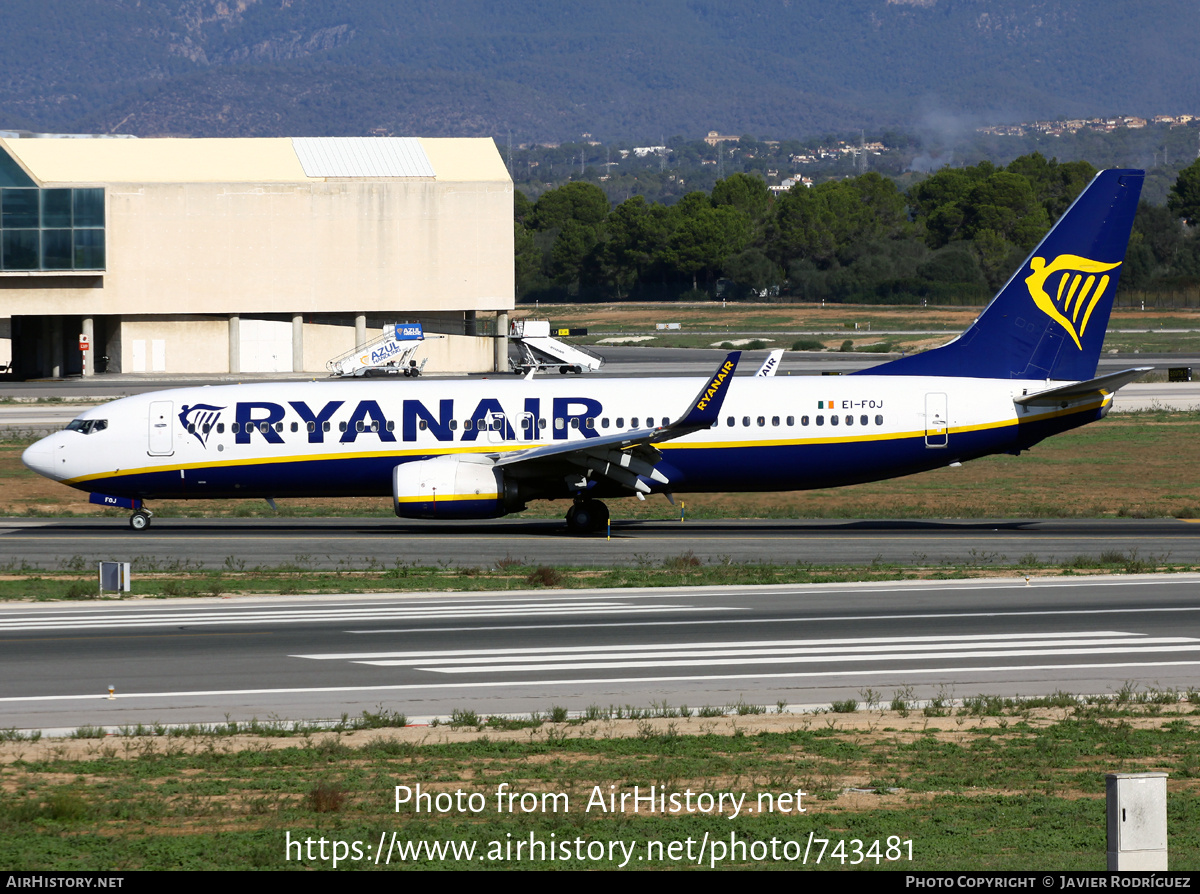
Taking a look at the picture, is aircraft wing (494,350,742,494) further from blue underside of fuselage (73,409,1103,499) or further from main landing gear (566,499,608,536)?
main landing gear (566,499,608,536)

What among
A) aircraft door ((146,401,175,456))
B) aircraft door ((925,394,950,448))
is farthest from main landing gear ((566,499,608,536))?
aircraft door ((146,401,175,456))

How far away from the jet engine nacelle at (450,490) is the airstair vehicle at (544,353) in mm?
57670

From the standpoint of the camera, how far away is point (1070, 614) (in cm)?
2500

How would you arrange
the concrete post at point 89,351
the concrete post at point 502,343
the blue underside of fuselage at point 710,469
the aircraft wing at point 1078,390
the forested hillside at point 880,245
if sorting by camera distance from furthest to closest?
the forested hillside at point 880,245 < the concrete post at point 502,343 < the concrete post at point 89,351 < the blue underside of fuselage at point 710,469 < the aircraft wing at point 1078,390

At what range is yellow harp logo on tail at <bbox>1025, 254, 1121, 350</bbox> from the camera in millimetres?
37250

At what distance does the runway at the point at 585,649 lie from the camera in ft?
61.2

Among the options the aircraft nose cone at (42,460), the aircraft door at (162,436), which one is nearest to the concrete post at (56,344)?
the aircraft nose cone at (42,460)

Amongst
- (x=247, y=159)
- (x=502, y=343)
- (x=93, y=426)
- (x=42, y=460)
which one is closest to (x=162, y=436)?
(x=93, y=426)

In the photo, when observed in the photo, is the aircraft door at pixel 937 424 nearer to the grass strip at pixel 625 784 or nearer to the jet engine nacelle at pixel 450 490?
the jet engine nacelle at pixel 450 490

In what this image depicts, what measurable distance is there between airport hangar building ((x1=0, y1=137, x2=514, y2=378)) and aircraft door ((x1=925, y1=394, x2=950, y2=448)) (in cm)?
6497

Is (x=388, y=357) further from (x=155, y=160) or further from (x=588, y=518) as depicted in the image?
(x=588, y=518)

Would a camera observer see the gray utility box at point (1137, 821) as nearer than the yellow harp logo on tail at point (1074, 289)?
Yes

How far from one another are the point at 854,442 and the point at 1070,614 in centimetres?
1240

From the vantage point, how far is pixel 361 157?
9869 centimetres
